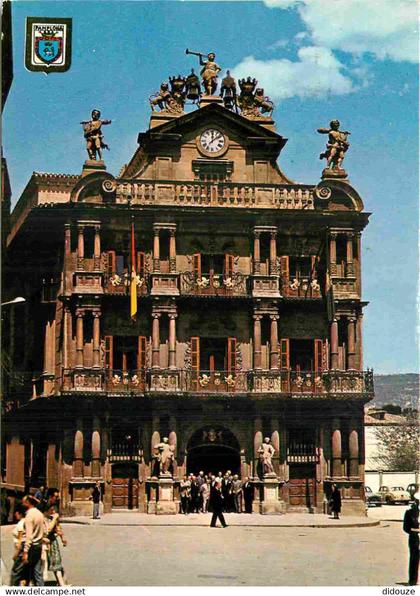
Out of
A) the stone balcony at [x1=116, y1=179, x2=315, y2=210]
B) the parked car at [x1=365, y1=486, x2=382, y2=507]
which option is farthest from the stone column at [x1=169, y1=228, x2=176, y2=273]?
the parked car at [x1=365, y1=486, x2=382, y2=507]

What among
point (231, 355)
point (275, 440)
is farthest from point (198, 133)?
point (275, 440)

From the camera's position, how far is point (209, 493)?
5003 centimetres

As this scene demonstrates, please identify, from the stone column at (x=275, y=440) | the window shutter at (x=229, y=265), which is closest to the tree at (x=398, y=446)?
the stone column at (x=275, y=440)

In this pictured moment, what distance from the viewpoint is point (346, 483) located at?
51.7 metres

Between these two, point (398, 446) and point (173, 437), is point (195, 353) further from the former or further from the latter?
point (398, 446)

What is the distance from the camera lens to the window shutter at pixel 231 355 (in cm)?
5219

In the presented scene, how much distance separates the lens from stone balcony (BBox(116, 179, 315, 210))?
172ft

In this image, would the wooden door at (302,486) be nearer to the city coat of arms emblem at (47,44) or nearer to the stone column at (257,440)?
the stone column at (257,440)

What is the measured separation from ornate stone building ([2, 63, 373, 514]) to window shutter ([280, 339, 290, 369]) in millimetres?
57

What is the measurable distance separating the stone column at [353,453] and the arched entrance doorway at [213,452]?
4.50 metres

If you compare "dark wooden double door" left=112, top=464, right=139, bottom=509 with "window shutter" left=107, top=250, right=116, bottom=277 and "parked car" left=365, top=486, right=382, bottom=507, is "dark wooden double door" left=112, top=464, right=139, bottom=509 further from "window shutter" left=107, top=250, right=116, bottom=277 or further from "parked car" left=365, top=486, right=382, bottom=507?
"parked car" left=365, top=486, right=382, bottom=507

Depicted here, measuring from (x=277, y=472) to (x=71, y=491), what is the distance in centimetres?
817

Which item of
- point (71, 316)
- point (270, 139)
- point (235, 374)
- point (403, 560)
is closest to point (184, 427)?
point (235, 374)
